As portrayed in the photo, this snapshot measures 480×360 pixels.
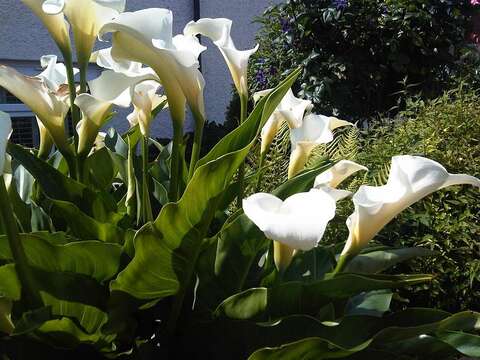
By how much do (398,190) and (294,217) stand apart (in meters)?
0.17

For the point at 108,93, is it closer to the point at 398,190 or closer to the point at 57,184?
the point at 57,184

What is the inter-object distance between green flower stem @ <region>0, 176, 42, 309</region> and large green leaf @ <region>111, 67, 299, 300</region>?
103 millimetres

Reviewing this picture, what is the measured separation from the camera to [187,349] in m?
0.85

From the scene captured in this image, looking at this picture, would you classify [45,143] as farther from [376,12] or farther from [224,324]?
[376,12]

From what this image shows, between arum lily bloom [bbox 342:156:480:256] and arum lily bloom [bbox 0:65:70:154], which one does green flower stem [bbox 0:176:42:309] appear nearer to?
arum lily bloom [bbox 0:65:70:154]

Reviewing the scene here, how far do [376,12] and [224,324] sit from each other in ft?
11.1

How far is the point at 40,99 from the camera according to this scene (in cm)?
86

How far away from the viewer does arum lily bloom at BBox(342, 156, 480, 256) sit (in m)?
0.74

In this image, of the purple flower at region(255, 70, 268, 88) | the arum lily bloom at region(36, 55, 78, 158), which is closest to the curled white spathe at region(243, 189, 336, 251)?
the arum lily bloom at region(36, 55, 78, 158)

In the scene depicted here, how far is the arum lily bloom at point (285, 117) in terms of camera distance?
1038mm

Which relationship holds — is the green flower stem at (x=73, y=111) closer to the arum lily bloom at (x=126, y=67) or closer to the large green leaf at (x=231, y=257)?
the arum lily bloom at (x=126, y=67)

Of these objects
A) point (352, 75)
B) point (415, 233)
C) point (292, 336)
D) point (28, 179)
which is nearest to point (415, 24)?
point (352, 75)

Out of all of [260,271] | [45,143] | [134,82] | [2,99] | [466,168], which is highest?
[134,82]

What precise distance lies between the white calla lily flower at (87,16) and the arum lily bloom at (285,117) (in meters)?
0.32
